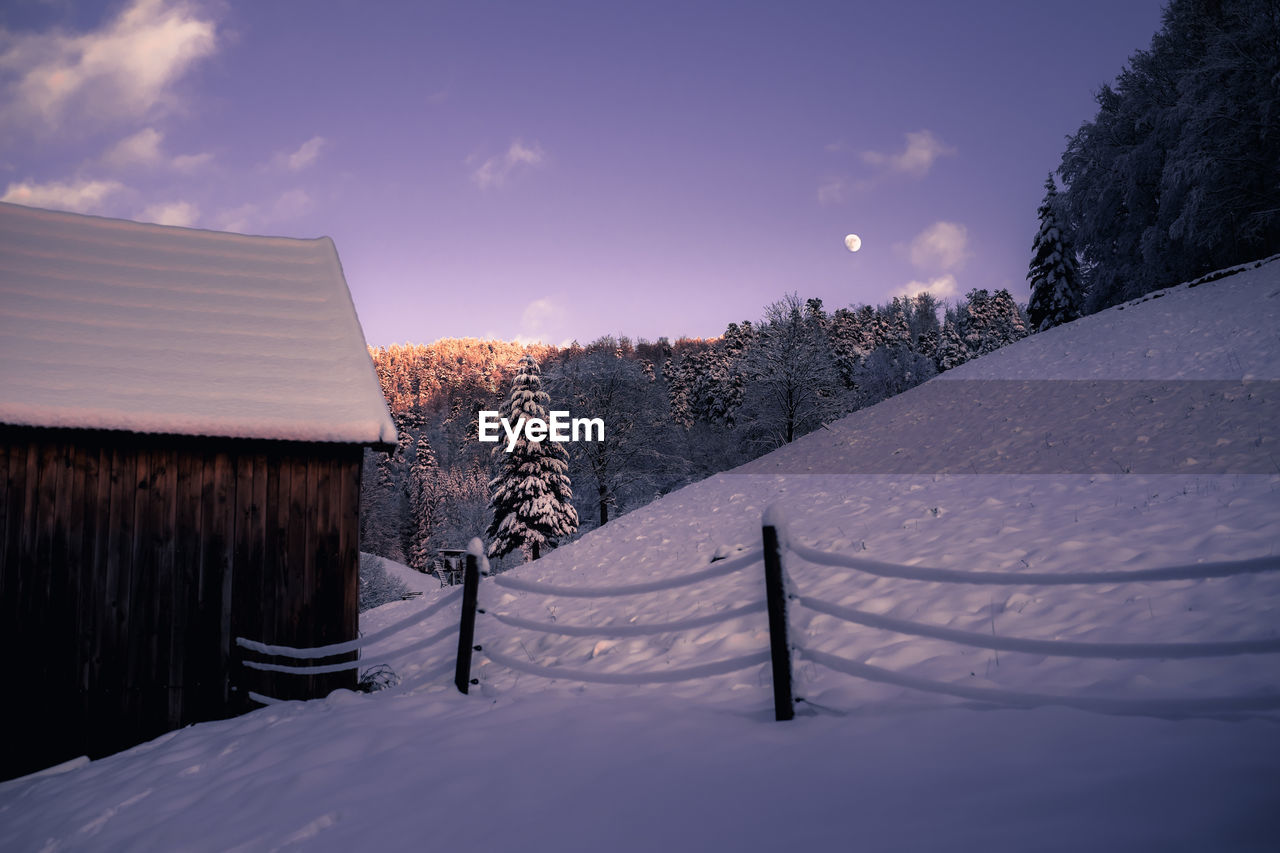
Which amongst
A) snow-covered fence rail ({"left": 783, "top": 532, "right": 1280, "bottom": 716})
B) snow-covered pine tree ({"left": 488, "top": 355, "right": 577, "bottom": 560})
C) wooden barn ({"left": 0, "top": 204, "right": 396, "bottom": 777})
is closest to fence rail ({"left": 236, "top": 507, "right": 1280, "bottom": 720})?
snow-covered fence rail ({"left": 783, "top": 532, "right": 1280, "bottom": 716})

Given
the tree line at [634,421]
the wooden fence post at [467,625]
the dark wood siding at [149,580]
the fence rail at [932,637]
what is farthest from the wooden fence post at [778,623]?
the tree line at [634,421]

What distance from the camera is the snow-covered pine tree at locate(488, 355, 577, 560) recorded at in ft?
105

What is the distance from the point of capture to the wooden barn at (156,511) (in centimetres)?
732

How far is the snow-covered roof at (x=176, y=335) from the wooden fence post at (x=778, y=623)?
525cm

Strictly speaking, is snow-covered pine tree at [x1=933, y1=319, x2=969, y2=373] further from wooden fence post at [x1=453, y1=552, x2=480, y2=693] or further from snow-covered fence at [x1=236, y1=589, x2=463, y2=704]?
snow-covered fence at [x1=236, y1=589, x2=463, y2=704]

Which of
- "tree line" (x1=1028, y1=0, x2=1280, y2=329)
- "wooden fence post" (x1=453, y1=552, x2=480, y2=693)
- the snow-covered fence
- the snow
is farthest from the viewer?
"tree line" (x1=1028, y1=0, x2=1280, y2=329)

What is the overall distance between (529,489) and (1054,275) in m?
32.2

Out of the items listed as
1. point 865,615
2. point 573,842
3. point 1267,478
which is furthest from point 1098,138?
point 573,842

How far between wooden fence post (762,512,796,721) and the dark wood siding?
582 cm

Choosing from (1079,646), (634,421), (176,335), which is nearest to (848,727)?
(1079,646)

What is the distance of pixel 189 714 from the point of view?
25.1 feet

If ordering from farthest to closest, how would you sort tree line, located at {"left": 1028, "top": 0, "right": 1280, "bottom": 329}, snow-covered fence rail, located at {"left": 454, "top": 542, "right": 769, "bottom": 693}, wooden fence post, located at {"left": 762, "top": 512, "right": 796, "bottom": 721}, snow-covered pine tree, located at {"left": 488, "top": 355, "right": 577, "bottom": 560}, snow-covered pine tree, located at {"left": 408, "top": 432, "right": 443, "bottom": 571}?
snow-covered pine tree, located at {"left": 408, "top": 432, "right": 443, "bottom": 571} < snow-covered pine tree, located at {"left": 488, "top": 355, "right": 577, "bottom": 560} < tree line, located at {"left": 1028, "top": 0, "right": 1280, "bottom": 329} < snow-covered fence rail, located at {"left": 454, "top": 542, "right": 769, "bottom": 693} < wooden fence post, located at {"left": 762, "top": 512, "right": 796, "bottom": 721}

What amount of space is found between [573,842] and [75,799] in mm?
5011

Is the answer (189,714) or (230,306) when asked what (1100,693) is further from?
(230,306)
